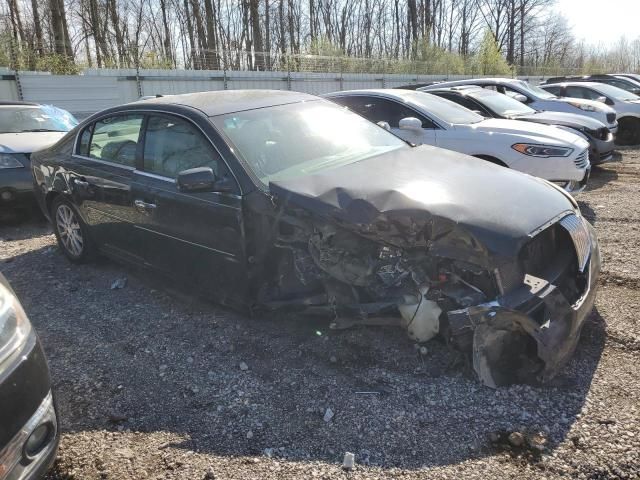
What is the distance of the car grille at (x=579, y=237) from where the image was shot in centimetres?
303

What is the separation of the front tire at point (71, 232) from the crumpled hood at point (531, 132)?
4.71 m

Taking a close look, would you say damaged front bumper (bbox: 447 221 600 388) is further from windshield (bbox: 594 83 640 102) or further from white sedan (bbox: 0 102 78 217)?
windshield (bbox: 594 83 640 102)

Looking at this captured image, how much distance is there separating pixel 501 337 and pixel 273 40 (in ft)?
124

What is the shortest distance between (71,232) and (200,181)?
8.30ft

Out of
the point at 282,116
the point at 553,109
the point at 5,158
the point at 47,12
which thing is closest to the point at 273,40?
the point at 47,12

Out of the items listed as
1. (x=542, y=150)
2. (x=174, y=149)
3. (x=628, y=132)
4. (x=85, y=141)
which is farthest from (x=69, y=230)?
(x=628, y=132)

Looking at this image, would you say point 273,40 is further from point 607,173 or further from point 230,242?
point 230,242

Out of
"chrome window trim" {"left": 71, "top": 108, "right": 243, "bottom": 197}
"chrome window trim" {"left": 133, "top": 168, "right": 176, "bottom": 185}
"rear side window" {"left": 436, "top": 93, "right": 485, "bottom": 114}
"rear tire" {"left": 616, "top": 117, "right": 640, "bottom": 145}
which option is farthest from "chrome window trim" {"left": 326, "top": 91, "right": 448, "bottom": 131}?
"rear tire" {"left": 616, "top": 117, "right": 640, "bottom": 145}

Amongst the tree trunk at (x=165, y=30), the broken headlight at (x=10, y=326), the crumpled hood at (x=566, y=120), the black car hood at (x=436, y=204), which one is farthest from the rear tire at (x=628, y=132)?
the tree trunk at (x=165, y=30)

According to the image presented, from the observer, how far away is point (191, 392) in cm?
296

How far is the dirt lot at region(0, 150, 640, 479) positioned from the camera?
2354mm

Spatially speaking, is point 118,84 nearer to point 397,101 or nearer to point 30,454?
point 397,101

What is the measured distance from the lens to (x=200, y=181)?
3223mm

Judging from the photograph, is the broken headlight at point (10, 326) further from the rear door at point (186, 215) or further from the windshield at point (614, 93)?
the windshield at point (614, 93)
